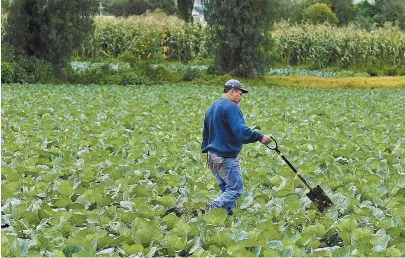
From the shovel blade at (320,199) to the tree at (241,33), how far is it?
68.5 ft

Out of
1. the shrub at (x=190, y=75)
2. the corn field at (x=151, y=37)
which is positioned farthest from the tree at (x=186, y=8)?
the shrub at (x=190, y=75)

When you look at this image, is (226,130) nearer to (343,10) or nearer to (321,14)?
(321,14)

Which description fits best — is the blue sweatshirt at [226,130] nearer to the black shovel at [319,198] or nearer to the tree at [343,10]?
the black shovel at [319,198]

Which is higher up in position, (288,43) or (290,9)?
(290,9)

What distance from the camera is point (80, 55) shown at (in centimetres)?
3269

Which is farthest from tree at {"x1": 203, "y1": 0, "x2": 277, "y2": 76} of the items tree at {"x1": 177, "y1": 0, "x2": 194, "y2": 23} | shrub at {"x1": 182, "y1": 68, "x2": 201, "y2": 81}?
tree at {"x1": 177, "y1": 0, "x2": 194, "y2": 23}

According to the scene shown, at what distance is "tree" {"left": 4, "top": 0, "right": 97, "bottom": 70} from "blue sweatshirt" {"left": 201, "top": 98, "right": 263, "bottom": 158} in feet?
63.9

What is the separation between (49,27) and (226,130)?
1999 centimetres

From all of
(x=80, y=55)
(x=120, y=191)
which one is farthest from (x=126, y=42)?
(x=120, y=191)

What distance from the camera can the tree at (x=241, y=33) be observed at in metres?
26.4

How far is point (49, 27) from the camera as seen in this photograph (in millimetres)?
24453

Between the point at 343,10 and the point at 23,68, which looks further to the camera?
the point at 343,10

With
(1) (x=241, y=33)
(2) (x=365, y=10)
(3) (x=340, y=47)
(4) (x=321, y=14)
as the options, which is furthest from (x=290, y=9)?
(1) (x=241, y=33)

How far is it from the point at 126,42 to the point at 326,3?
90.2ft
